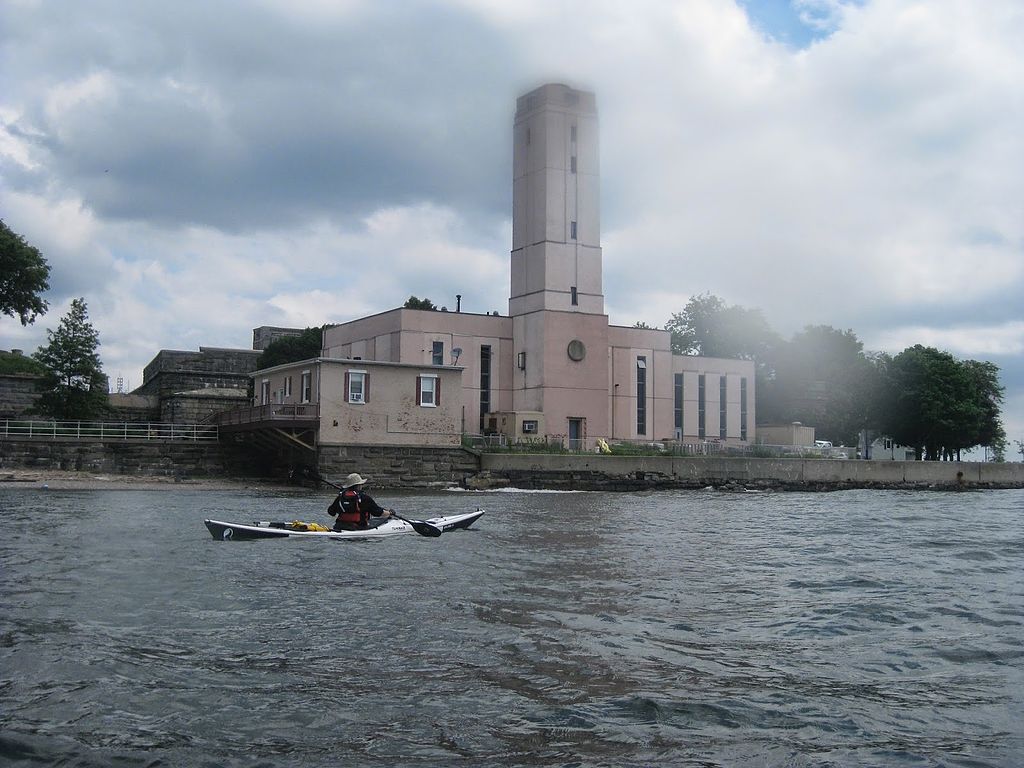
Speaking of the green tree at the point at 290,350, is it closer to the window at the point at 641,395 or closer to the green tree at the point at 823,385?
the window at the point at 641,395

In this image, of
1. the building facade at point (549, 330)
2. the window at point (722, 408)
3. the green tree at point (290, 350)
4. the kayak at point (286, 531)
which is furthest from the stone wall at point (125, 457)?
the window at point (722, 408)

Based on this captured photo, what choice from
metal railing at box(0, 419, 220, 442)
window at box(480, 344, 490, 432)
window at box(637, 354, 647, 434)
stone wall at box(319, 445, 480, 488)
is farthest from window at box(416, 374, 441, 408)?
window at box(637, 354, 647, 434)

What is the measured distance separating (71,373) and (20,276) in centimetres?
788

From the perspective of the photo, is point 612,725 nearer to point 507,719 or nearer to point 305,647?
point 507,719

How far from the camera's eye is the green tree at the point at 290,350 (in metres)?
77.0

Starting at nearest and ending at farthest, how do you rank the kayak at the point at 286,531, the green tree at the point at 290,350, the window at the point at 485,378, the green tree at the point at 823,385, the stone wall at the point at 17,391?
the kayak at the point at 286,531
the window at the point at 485,378
the stone wall at the point at 17,391
the green tree at the point at 290,350
the green tree at the point at 823,385

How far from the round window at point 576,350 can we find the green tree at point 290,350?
2429 cm

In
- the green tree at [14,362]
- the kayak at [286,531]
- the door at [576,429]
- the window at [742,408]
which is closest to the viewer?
the kayak at [286,531]

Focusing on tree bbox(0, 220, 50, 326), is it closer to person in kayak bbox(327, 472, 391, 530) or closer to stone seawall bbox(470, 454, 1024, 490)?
stone seawall bbox(470, 454, 1024, 490)

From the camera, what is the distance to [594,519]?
97.6ft

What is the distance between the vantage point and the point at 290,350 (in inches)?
3041

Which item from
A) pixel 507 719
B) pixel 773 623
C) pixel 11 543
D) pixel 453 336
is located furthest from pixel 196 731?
pixel 453 336

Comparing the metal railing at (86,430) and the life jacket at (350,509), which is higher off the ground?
the metal railing at (86,430)

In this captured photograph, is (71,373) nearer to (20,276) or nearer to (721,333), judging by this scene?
(20,276)
